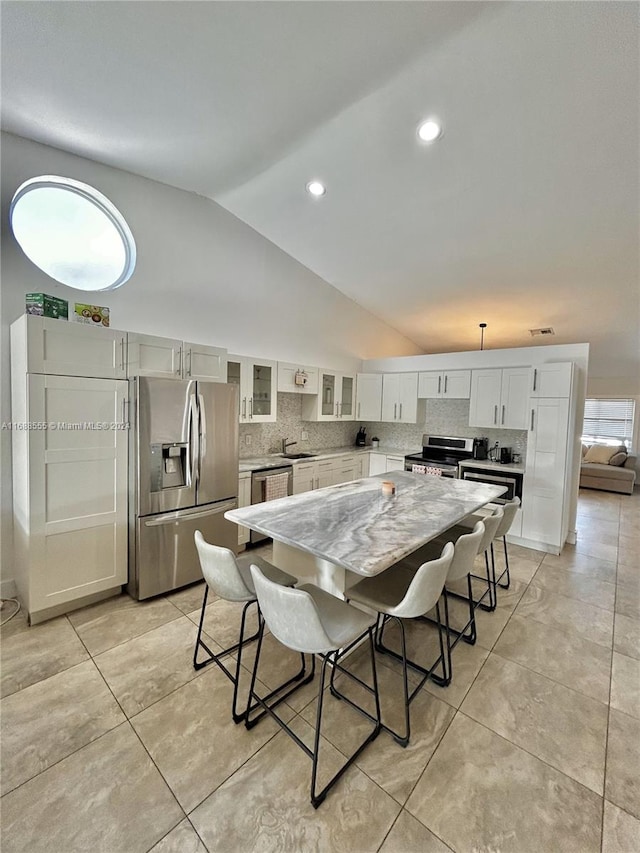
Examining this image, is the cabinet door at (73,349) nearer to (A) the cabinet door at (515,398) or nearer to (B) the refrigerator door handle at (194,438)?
(B) the refrigerator door handle at (194,438)

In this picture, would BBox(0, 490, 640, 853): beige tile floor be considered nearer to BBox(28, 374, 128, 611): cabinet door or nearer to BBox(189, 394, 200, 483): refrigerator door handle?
BBox(28, 374, 128, 611): cabinet door

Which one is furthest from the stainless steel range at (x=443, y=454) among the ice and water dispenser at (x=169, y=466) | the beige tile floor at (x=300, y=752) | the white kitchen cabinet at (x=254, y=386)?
the ice and water dispenser at (x=169, y=466)

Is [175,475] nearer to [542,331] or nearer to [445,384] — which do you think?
[445,384]

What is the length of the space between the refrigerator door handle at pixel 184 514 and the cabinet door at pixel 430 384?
3.13m

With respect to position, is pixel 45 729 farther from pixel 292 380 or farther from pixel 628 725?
pixel 292 380

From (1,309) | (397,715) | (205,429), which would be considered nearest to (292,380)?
Answer: (205,429)

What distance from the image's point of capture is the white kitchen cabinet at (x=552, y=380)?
3.57 meters

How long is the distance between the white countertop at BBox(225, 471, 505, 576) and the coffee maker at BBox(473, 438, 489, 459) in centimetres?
184

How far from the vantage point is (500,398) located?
13.8 feet

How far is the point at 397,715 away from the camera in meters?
1.74

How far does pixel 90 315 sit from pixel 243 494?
2.02m

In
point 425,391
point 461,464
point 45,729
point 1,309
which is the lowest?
point 45,729

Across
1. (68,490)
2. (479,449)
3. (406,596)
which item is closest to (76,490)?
(68,490)

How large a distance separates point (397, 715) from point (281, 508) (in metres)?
1.20
